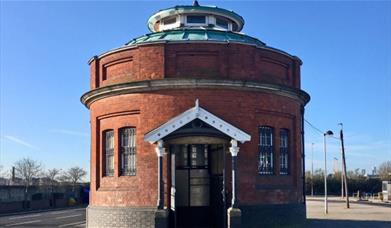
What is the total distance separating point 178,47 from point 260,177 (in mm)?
5817

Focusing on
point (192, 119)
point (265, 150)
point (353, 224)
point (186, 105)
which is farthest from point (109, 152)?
point (353, 224)

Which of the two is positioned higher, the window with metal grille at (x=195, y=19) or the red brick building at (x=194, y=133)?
the window with metal grille at (x=195, y=19)

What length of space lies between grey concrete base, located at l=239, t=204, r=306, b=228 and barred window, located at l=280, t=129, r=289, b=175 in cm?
154

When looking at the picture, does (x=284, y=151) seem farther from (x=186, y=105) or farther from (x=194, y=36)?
(x=194, y=36)

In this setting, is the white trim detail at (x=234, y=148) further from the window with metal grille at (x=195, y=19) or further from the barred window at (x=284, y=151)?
the window with metal grille at (x=195, y=19)

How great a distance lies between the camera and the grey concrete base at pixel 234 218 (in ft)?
61.4

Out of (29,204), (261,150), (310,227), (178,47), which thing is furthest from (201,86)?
(29,204)

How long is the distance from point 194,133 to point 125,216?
4269 millimetres

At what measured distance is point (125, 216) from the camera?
2036 centimetres

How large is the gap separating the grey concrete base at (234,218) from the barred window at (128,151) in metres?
4.30

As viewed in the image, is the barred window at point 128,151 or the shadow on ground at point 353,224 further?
the shadow on ground at point 353,224

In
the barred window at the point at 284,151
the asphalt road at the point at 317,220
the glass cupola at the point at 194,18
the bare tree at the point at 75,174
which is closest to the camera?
the barred window at the point at 284,151

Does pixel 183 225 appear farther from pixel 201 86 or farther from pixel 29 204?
pixel 29 204

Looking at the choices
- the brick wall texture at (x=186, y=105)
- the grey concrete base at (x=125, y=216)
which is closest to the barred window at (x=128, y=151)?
the brick wall texture at (x=186, y=105)
